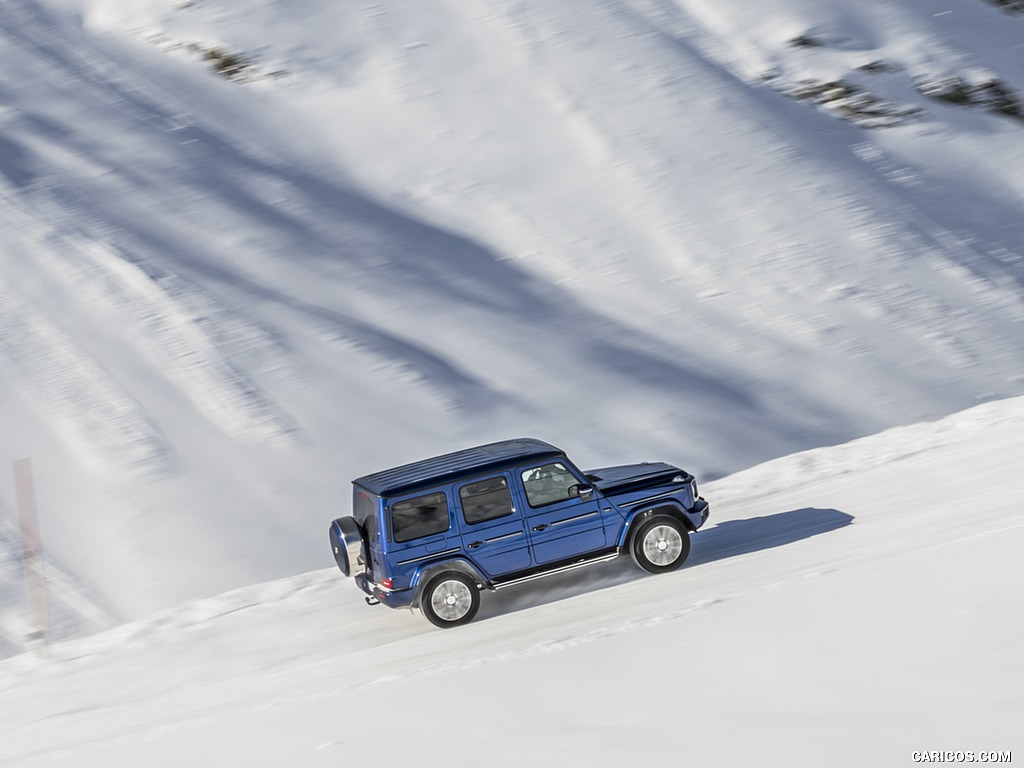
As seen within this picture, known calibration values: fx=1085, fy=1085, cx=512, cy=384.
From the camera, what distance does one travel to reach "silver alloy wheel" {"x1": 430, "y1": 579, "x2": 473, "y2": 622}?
9.59 metres

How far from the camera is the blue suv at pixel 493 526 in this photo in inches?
372

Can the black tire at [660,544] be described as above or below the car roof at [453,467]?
below

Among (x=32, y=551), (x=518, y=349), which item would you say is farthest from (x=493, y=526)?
(x=518, y=349)

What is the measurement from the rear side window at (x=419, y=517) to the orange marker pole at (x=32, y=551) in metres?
4.03

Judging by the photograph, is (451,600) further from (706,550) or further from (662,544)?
(706,550)

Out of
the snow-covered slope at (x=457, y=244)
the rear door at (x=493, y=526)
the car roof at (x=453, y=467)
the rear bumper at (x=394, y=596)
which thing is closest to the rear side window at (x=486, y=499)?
the rear door at (x=493, y=526)

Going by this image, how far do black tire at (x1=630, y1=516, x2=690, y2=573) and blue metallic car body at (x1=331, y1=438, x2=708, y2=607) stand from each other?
8 centimetres

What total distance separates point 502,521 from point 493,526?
0.31ft

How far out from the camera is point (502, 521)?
379 inches

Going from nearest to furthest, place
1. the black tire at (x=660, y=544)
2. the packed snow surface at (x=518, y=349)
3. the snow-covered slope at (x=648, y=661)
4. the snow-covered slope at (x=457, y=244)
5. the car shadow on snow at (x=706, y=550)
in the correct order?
the snow-covered slope at (x=648, y=661) → the packed snow surface at (x=518, y=349) → the black tire at (x=660, y=544) → the car shadow on snow at (x=706, y=550) → the snow-covered slope at (x=457, y=244)

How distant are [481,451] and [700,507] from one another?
6.93ft

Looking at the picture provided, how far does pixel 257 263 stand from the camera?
53.7 ft

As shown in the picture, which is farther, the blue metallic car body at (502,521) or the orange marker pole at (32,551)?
the orange marker pole at (32,551)

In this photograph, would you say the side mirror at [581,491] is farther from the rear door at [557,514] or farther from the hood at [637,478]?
the hood at [637,478]
